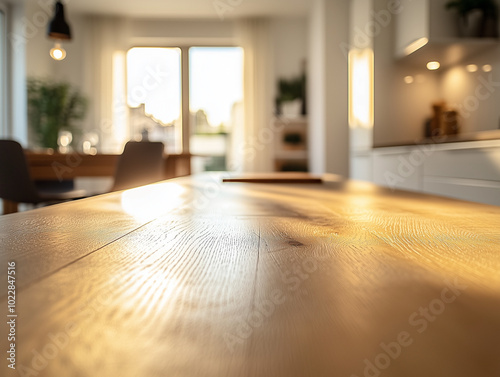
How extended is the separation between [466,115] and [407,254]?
3806 millimetres

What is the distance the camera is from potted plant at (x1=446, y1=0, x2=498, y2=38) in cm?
336

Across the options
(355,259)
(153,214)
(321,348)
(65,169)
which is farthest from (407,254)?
(65,169)

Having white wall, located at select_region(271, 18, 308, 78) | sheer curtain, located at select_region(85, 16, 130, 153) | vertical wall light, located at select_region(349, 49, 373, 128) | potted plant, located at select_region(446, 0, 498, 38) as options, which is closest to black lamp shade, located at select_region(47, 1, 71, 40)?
vertical wall light, located at select_region(349, 49, 373, 128)

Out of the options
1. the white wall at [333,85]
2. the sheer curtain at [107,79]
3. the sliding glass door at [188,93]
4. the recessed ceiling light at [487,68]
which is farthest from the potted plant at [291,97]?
the recessed ceiling light at [487,68]

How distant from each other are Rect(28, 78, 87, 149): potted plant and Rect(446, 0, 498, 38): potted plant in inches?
193

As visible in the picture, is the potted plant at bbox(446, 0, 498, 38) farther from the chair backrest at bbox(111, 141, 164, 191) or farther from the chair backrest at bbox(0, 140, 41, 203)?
the chair backrest at bbox(0, 140, 41, 203)

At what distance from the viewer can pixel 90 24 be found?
21.8 feet

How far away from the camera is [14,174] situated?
269 cm

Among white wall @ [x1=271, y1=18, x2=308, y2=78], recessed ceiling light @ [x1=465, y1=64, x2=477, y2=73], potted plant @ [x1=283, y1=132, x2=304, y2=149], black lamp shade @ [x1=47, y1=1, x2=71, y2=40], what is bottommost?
potted plant @ [x1=283, y1=132, x2=304, y2=149]

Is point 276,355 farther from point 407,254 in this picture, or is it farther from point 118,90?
point 118,90

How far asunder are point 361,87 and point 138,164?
2685 millimetres

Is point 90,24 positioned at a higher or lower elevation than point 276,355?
higher

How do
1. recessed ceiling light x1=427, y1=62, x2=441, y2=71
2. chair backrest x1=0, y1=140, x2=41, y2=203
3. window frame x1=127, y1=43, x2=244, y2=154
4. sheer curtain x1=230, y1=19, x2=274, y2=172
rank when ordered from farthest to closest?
window frame x1=127, y1=43, x2=244, y2=154 → sheer curtain x1=230, y1=19, x2=274, y2=172 → recessed ceiling light x1=427, y1=62, x2=441, y2=71 → chair backrest x1=0, y1=140, x2=41, y2=203

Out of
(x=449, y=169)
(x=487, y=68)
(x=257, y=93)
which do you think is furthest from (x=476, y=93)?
(x=257, y=93)
